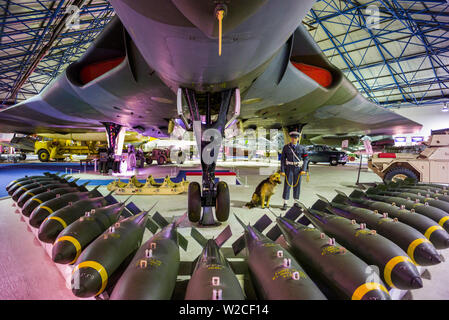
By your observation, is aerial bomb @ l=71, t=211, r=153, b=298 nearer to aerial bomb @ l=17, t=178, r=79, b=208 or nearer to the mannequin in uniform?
aerial bomb @ l=17, t=178, r=79, b=208

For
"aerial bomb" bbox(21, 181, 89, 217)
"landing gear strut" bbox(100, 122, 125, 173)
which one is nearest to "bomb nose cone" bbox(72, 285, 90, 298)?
"aerial bomb" bbox(21, 181, 89, 217)

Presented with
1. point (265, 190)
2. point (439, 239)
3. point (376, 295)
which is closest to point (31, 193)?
point (265, 190)

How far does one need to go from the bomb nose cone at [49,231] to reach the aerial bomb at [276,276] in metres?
2.01

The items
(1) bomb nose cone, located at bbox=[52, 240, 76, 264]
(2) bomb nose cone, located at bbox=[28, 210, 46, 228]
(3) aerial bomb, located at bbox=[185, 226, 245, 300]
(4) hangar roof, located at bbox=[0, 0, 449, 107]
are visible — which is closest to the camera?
(3) aerial bomb, located at bbox=[185, 226, 245, 300]

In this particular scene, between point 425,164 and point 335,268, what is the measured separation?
701 cm

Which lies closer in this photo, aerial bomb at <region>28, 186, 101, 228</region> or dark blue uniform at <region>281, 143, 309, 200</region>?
aerial bomb at <region>28, 186, 101, 228</region>

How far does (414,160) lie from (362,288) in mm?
7079

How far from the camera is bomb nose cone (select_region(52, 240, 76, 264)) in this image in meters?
1.61

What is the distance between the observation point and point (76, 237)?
1733 mm

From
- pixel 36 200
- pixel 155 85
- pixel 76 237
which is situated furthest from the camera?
pixel 155 85

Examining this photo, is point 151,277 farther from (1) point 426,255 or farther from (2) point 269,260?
(1) point 426,255

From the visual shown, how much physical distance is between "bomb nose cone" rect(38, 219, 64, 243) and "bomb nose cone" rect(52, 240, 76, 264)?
1.62 ft

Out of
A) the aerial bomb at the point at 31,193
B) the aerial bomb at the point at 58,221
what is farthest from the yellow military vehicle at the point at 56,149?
the aerial bomb at the point at 58,221
